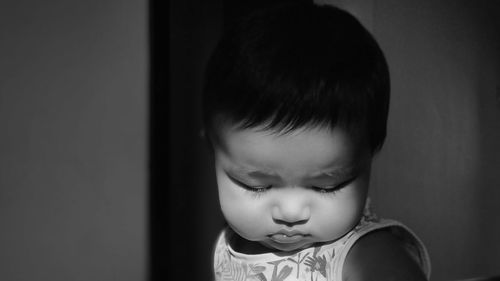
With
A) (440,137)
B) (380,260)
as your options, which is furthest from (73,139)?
(440,137)

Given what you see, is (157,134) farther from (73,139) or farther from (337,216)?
(337,216)

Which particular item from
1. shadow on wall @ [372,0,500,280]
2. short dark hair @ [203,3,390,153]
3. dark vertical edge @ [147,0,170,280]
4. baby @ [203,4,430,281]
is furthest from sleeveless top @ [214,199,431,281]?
shadow on wall @ [372,0,500,280]

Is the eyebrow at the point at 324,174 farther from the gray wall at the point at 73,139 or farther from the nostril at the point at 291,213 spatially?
the gray wall at the point at 73,139

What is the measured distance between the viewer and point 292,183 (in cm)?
67

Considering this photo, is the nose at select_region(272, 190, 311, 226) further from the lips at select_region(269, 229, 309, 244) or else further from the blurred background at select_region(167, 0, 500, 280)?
the blurred background at select_region(167, 0, 500, 280)

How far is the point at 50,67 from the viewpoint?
103cm

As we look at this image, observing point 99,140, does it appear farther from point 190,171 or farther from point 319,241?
point 319,241

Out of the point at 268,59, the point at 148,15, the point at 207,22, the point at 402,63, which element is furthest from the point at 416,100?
the point at 268,59

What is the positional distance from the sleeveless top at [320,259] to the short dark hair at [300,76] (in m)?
0.10

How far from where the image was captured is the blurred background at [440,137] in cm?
125

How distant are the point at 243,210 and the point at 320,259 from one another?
0.12 meters

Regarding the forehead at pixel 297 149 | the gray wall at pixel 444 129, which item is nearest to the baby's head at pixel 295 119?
the forehead at pixel 297 149

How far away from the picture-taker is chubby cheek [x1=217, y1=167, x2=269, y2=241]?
69cm

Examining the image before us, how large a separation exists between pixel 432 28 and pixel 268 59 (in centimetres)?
73
